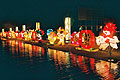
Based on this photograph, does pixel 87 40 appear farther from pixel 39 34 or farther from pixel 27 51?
pixel 39 34

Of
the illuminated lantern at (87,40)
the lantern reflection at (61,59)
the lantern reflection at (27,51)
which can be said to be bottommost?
the lantern reflection at (61,59)

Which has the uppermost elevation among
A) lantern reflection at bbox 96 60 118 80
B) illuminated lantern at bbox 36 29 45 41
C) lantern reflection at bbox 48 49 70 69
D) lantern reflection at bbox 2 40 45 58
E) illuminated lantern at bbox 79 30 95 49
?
illuminated lantern at bbox 36 29 45 41

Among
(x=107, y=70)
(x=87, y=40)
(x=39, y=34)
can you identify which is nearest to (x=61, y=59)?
(x=107, y=70)

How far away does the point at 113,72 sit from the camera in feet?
21.8

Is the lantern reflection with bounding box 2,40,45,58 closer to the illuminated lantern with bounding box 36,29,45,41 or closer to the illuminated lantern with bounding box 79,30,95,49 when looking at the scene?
the illuminated lantern with bounding box 79,30,95,49

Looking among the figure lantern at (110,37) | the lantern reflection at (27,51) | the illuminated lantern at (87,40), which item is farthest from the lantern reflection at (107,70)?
the lantern reflection at (27,51)

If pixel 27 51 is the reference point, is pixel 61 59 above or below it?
below

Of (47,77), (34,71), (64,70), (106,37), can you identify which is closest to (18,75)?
(34,71)

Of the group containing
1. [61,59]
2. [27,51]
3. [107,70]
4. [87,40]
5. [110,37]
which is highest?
[110,37]

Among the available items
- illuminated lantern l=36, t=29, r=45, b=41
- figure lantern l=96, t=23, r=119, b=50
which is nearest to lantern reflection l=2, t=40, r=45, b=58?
figure lantern l=96, t=23, r=119, b=50

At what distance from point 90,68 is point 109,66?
93 centimetres

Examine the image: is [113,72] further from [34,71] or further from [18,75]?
[18,75]

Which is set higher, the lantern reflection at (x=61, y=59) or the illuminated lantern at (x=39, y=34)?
the illuminated lantern at (x=39, y=34)

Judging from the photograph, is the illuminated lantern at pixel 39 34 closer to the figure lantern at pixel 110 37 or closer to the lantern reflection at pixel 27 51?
the lantern reflection at pixel 27 51
